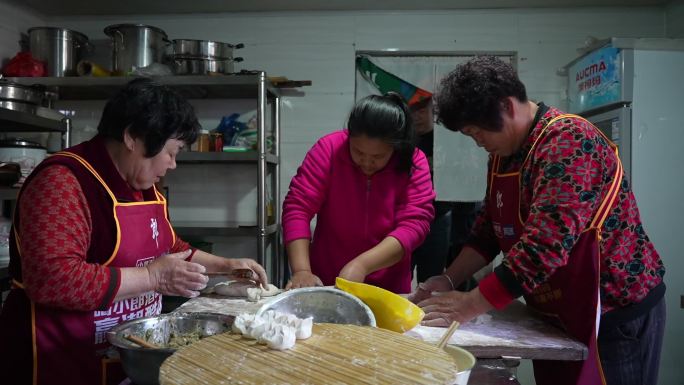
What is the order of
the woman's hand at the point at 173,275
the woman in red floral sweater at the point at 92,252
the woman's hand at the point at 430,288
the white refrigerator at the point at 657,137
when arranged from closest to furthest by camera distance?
the woman in red floral sweater at the point at 92,252, the woman's hand at the point at 173,275, the woman's hand at the point at 430,288, the white refrigerator at the point at 657,137

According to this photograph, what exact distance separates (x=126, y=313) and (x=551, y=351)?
3.39 ft

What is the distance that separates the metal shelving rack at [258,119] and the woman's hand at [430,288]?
1539 millimetres

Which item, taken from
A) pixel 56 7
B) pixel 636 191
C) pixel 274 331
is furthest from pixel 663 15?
pixel 56 7

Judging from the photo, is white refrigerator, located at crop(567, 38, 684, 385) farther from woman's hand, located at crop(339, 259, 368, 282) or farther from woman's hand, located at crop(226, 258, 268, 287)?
woman's hand, located at crop(226, 258, 268, 287)

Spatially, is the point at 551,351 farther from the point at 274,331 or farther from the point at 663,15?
the point at 663,15

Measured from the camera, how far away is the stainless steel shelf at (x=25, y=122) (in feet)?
6.66

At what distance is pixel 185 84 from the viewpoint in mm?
2906

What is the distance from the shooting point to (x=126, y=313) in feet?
4.11

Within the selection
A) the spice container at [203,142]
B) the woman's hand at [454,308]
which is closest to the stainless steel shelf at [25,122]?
the spice container at [203,142]

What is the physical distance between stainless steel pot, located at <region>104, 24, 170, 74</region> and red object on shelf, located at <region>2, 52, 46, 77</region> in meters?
0.44

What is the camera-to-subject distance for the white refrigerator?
262 centimetres

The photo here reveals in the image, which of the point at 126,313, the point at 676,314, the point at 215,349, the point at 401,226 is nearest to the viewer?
the point at 215,349

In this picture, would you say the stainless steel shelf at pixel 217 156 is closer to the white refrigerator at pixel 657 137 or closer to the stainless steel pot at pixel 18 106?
the stainless steel pot at pixel 18 106

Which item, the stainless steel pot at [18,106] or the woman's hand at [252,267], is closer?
the woman's hand at [252,267]
